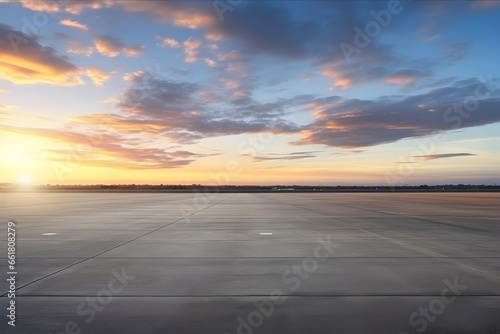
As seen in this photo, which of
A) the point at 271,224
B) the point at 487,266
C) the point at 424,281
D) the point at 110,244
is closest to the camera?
the point at 424,281

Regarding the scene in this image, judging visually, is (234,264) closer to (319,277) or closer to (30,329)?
(319,277)

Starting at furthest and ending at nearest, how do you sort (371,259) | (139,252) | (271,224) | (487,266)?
1. (271,224)
2. (139,252)
3. (371,259)
4. (487,266)

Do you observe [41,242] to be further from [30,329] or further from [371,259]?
[371,259]

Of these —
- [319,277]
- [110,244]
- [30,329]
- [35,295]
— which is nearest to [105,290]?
[35,295]

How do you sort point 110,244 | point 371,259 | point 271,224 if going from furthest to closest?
point 271,224
point 110,244
point 371,259

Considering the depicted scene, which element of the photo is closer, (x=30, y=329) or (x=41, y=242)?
(x=30, y=329)

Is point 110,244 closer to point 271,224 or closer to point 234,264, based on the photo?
point 234,264

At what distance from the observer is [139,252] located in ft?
32.9

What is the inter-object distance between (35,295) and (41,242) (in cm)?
626

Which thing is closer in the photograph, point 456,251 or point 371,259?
point 371,259

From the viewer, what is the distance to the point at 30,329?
4871mm

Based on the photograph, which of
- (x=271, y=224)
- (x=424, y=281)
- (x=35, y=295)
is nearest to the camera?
(x=35, y=295)

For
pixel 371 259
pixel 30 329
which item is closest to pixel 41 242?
pixel 30 329

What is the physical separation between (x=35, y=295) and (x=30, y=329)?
59.7 inches
